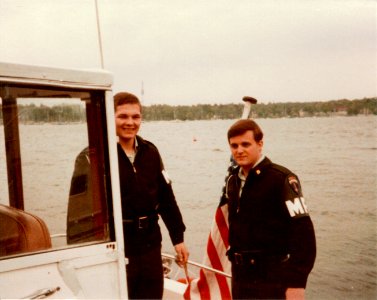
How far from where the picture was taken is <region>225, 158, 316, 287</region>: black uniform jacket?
2.75 metres

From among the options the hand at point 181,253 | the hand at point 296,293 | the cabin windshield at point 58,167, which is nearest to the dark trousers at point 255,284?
the hand at point 296,293

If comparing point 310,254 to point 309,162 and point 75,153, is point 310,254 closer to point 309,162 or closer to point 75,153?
point 75,153

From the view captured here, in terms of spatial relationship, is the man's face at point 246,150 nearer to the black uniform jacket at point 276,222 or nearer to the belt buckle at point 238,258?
the black uniform jacket at point 276,222

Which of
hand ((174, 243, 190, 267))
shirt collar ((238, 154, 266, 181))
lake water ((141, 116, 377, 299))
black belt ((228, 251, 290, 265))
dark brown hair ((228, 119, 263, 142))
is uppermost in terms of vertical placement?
dark brown hair ((228, 119, 263, 142))

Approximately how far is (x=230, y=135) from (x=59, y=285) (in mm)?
1459

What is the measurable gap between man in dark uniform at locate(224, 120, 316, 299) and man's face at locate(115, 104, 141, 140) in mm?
579

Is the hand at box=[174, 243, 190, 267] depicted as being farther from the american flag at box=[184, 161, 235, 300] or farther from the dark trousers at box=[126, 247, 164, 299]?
the american flag at box=[184, 161, 235, 300]

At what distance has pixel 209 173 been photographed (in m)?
37.9

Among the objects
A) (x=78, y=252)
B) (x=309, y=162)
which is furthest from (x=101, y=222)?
(x=309, y=162)

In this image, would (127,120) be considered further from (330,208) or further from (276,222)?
(330,208)

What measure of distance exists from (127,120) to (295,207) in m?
1.08

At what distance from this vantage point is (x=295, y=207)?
2791 mm

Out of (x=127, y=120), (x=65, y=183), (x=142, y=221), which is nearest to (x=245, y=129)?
(x=127, y=120)

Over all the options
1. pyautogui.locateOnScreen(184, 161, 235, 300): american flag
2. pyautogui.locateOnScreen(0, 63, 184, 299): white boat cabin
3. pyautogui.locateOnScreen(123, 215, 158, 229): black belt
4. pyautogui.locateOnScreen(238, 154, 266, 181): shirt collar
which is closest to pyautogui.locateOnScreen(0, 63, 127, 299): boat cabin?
pyautogui.locateOnScreen(0, 63, 184, 299): white boat cabin
